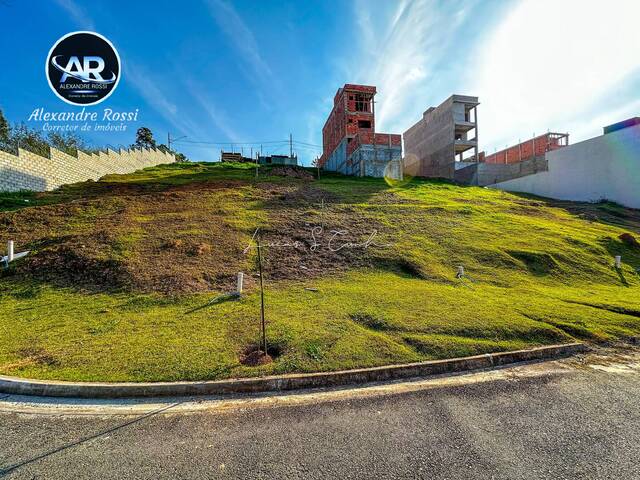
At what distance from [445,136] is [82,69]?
1359 inches

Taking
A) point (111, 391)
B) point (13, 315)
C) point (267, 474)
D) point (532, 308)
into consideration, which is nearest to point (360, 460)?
point (267, 474)

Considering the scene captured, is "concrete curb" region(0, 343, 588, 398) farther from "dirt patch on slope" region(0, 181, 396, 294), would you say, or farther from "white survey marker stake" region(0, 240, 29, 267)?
"white survey marker stake" region(0, 240, 29, 267)

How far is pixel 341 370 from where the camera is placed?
4340mm

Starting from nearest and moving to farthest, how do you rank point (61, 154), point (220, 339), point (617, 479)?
point (617, 479) < point (220, 339) < point (61, 154)

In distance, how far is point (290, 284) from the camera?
8.26 meters

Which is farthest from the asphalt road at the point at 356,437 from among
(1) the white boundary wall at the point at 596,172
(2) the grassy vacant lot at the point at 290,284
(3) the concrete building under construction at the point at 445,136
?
(3) the concrete building under construction at the point at 445,136

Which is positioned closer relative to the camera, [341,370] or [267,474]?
[267,474]

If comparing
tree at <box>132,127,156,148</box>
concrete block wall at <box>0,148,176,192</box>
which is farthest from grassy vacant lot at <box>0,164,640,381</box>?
tree at <box>132,127,156,148</box>

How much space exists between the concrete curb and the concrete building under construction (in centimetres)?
3425

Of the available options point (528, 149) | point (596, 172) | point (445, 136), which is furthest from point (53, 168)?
point (528, 149)

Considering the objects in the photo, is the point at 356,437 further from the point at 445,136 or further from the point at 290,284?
the point at 445,136

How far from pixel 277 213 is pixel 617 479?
1302 centimetres

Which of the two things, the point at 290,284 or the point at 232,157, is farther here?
the point at 232,157

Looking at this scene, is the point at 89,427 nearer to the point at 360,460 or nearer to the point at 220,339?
the point at 220,339
